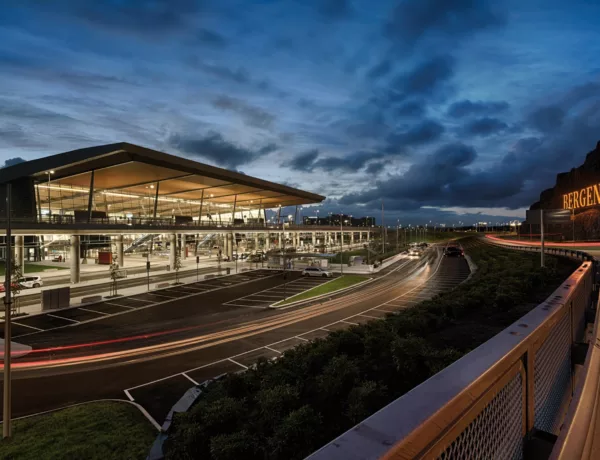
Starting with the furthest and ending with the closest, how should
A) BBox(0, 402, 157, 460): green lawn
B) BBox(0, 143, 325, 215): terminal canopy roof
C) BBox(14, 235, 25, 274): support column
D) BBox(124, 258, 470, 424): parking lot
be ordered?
1. BBox(14, 235, 25, 274): support column
2. BBox(0, 143, 325, 215): terminal canopy roof
3. BBox(124, 258, 470, 424): parking lot
4. BBox(0, 402, 157, 460): green lawn

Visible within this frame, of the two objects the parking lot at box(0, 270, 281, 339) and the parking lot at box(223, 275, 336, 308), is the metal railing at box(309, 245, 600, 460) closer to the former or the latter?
the parking lot at box(223, 275, 336, 308)

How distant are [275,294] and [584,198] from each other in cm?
6286

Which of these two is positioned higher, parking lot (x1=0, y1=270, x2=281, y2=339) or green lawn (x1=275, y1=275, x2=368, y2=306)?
green lawn (x1=275, y1=275, x2=368, y2=306)

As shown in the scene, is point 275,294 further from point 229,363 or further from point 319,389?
point 319,389

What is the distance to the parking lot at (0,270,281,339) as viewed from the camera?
2363cm

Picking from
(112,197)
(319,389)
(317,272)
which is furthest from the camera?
(112,197)

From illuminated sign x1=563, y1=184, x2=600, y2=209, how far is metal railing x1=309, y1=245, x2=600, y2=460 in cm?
7239

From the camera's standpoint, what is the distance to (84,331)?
73.4 feet

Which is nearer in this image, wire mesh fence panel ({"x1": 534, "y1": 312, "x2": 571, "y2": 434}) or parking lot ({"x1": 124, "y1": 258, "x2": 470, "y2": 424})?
wire mesh fence panel ({"x1": 534, "y1": 312, "x2": 571, "y2": 434})

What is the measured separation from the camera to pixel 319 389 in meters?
6.60

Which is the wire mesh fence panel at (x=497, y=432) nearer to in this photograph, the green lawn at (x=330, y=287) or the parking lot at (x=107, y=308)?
the parking lot at (x=107, y=308)

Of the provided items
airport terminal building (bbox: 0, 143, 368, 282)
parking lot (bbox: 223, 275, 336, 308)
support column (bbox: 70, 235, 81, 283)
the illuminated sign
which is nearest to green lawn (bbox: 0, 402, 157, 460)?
parking lot (bbox: 223, 275, 336, 308)

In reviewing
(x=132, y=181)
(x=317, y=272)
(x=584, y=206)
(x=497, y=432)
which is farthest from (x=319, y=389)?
(x=584, y=206)

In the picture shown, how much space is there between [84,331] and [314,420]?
22.3 meters
